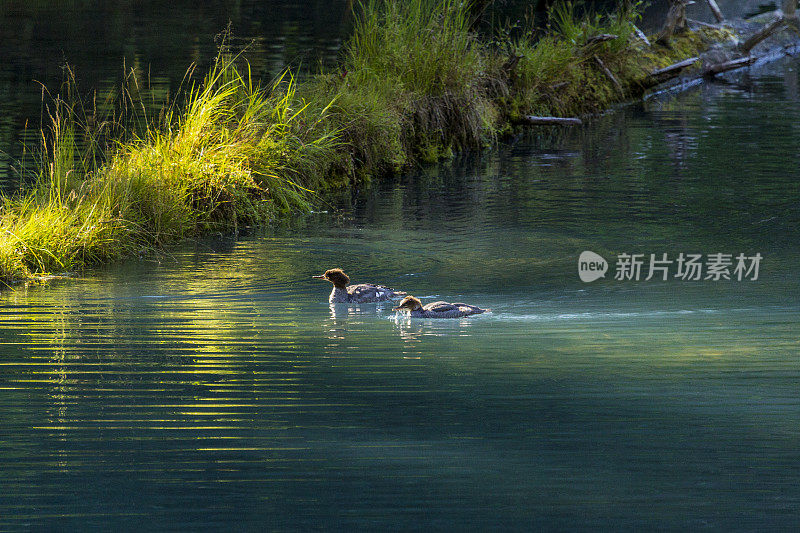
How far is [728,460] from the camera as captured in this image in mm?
6340

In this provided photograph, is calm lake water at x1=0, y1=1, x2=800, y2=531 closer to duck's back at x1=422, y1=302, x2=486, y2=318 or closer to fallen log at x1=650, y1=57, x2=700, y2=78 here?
duck's back at x1=422, y1=302, x2=486, y2=318

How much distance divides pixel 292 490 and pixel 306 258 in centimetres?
589

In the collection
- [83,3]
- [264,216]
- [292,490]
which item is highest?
[83,3]

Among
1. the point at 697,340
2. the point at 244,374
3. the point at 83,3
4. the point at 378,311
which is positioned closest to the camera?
the point at 244,374

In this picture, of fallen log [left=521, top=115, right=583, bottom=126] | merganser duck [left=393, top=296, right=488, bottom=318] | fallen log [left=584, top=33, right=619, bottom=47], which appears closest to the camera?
merganser duck [left=393, top=296, right=488, bottom=318]

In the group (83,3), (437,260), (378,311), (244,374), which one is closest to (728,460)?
(244,374)

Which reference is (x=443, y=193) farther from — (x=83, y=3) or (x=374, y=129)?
(x=83, y=3)
